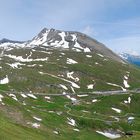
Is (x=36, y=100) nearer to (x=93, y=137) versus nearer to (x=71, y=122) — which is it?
(x=71, y=122)

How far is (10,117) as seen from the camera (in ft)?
408

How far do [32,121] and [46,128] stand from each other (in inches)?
253

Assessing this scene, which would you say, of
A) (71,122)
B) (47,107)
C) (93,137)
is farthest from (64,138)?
(47,107)

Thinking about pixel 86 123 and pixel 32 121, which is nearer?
pixel 32 121

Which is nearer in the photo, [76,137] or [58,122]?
[76,137]

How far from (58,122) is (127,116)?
62198 mm

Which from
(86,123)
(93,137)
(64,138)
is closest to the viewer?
(64,138)

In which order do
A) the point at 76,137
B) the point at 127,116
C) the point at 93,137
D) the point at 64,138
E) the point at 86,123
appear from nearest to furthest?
1. the point at 64,138
2. the point at 76,137
3. the point at 93,137
4. the point at 86,123
5. the point at 127,116

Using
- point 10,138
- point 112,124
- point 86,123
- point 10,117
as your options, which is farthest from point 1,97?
point 10,138

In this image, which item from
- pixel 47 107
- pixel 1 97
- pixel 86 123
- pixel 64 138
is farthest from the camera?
pixel 47 107

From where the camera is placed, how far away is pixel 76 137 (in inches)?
4882

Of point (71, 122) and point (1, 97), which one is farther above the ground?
point (1, 97)

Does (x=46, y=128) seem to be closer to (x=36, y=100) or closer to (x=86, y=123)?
(x=86, y=123)

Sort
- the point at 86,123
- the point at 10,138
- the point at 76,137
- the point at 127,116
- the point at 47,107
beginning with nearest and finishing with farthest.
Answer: the point at 10,138
the point at 76,137
the point at 86,123
the point at 47,107
the point at 127,116
